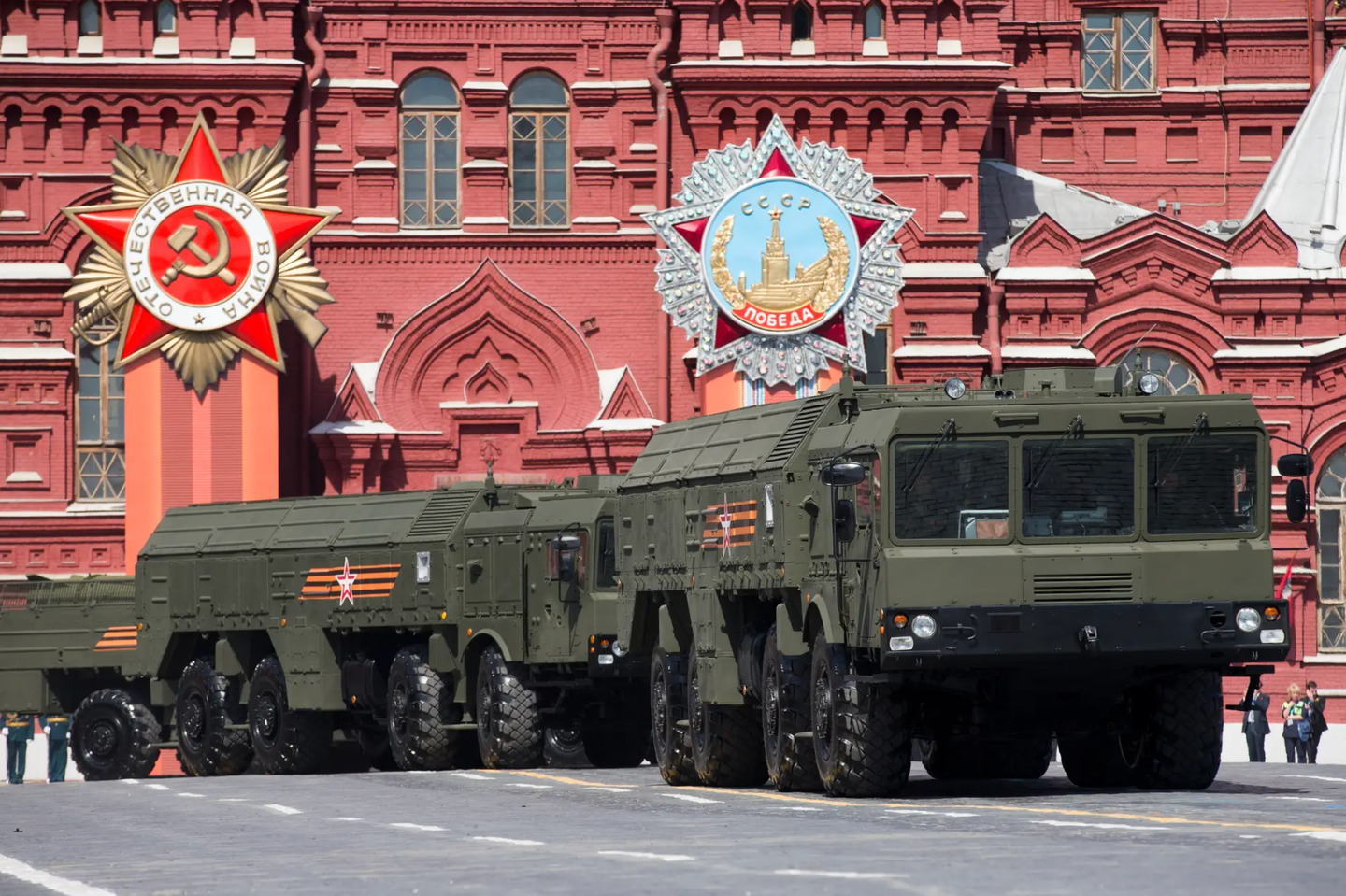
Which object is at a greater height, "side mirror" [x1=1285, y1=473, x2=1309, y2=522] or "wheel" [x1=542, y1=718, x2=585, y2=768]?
"side mirror" [x1=1285, y1=473, x2=1309, y2=522]

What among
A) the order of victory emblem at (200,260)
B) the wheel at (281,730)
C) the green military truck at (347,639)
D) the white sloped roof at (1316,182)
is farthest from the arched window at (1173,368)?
the wheel at (281,730)

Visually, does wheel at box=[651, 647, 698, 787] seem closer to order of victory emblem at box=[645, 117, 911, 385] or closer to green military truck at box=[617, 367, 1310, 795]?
green military truck at box=[617, 367, 1310, 795]

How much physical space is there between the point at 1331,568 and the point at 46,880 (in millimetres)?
28828

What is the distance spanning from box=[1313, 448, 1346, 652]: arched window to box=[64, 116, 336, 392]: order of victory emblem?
15.3 meters

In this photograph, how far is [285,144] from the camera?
40312 mm

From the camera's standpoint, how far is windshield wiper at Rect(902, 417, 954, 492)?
1853cm

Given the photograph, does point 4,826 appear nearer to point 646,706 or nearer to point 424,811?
point 424,811

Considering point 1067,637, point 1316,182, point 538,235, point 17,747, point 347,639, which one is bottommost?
point 17,747

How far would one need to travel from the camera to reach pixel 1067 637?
18234mm

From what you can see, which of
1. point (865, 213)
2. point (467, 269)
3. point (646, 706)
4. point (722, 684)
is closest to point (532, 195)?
point (467, 269)

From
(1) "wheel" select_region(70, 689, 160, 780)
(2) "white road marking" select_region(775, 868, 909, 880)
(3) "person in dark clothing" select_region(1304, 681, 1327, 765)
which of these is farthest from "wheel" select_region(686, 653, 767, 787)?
(1) "wheel" select_region(70, 689, 160, 780)

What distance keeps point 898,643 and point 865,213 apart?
21.4m

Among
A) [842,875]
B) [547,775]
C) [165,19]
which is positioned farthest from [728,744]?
[165,19]

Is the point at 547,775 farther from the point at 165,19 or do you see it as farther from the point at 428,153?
the point at 165,19
